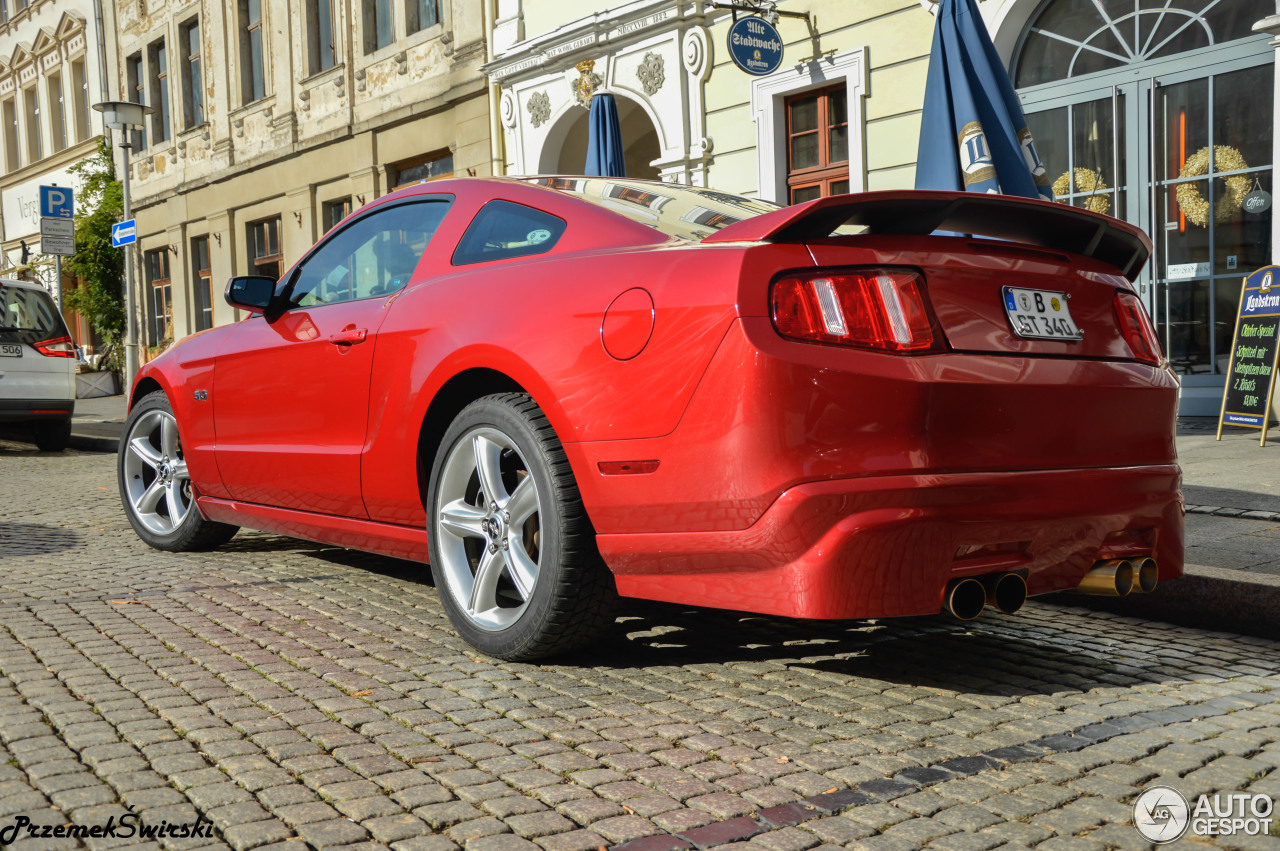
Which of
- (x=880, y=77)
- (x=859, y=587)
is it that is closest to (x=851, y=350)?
(x=859, y=587)

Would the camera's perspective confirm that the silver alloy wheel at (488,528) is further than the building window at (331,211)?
No

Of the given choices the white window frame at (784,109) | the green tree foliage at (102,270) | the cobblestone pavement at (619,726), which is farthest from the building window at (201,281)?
the cobblestone pavement at (619,726)

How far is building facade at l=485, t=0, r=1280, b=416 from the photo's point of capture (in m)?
9.54

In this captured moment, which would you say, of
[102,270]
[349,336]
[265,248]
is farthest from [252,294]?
[102,270]

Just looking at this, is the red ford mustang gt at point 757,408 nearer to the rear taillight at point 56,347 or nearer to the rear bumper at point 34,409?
the rear bumper at point 34,409

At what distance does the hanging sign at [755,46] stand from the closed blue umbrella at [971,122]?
4.06 metres

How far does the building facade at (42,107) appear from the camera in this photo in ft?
94.3

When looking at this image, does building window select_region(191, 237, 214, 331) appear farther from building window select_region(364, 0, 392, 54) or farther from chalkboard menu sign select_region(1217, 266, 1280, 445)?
chalkboard menu sign select_region(1217, 266, 1280, 445)

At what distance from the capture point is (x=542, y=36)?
1516 centimetres

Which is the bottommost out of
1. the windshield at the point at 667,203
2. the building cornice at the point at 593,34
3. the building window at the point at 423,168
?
the windshield at the point at 667,203

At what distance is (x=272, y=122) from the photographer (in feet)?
71.9

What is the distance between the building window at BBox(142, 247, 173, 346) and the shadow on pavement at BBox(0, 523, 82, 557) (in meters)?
21.0

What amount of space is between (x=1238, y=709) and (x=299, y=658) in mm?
2545

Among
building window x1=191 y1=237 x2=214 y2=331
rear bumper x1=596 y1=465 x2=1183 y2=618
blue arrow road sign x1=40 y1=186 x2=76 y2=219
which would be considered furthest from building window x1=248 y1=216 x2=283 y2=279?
rear bumper x1=596 y1=465 x2=1183 y2=618
